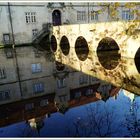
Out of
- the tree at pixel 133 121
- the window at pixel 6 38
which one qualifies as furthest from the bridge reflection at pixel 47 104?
the window at pixel 6 38

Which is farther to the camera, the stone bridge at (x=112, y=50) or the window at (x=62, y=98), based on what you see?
the stone bridge at (x=112, y=50)

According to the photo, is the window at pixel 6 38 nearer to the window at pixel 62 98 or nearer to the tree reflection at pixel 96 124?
the window at pixel 62 98

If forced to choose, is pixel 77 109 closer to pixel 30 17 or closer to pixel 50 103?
pixel 50 103

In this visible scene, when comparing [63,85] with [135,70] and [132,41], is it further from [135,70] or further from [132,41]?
[132,41]

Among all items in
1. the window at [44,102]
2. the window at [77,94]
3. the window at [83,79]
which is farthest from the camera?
the window at [83,79]

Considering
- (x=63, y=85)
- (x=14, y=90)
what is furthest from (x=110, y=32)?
(x=14, y=90)

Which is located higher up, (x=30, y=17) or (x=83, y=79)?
(x=30, y=17)

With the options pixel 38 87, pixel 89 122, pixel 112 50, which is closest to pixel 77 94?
pixel 38 87

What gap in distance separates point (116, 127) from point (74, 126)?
1.19m

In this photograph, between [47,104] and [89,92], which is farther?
[89,92]

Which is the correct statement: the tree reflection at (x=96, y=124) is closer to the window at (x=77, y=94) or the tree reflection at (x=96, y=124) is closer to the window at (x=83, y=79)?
the window at (x=77, y=94)

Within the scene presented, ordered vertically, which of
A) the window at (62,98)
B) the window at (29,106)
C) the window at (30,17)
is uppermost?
the window at (30,17)

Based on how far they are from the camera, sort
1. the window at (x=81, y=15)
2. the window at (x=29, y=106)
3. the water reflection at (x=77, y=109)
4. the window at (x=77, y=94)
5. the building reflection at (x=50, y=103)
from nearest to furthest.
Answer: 1. the water reflection at (x=77, y=109)
2. the building reflection at (x=50, y=103)
3. the window at (x=29, y=106)
4. the window at (x=77, y=94)
5. the window at (x=81, y=15)

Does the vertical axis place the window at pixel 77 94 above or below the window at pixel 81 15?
below
